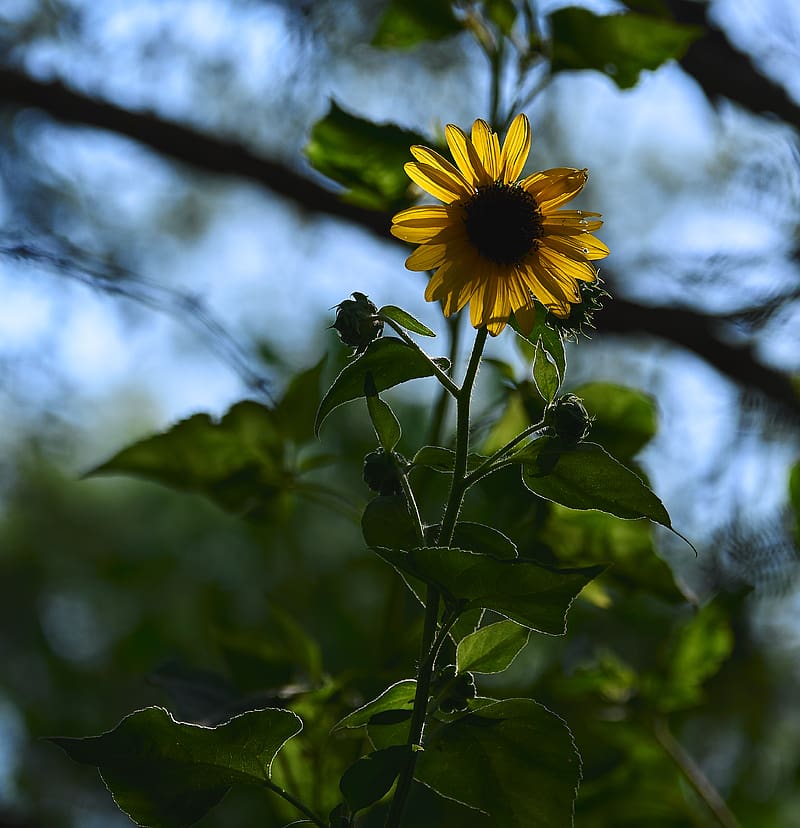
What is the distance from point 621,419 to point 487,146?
0.17 meters

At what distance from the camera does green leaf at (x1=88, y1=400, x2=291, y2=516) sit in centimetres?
49

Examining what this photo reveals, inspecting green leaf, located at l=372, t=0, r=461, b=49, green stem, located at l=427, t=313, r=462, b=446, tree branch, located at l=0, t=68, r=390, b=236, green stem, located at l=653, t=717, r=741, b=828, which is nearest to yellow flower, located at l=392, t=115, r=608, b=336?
green stem, located at l=427, t=313, r=462, b=446

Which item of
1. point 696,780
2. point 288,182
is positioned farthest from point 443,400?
point 288,182

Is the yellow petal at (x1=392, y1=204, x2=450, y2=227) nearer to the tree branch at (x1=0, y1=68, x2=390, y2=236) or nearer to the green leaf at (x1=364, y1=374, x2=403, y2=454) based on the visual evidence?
the green leaf at (x1=364, y1=374, x2=403, y2=454)

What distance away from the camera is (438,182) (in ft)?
1.20

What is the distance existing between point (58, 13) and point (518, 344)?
103 centimetres

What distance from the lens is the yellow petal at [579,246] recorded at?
34 cm

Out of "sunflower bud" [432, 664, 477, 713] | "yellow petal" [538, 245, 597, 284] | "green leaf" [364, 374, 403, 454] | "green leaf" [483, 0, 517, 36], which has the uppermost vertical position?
"green leaf" [483, 0, 517, 36]

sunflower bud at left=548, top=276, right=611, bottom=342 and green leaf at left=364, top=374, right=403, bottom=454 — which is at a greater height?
sunflower bud at left=548, top=276, right=611, bottom=342

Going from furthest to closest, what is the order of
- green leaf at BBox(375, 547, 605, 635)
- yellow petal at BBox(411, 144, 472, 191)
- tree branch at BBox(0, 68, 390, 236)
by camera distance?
1. tree branch at BBox(0, 68, 390, 236)
2. yellow petal at BBox(411, 144, 472, 191)
3. green leaf at BBox(375, 547, 605, 635)

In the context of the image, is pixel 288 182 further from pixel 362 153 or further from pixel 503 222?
pixel 503 222

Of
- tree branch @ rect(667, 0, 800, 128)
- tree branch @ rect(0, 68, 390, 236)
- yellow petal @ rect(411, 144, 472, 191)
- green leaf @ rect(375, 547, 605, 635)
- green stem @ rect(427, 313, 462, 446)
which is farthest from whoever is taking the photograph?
tree branch @ rect(0, 68, 390, 236)

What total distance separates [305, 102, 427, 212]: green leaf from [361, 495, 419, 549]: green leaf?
0.23 m

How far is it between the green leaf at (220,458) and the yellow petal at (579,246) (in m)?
0.21
